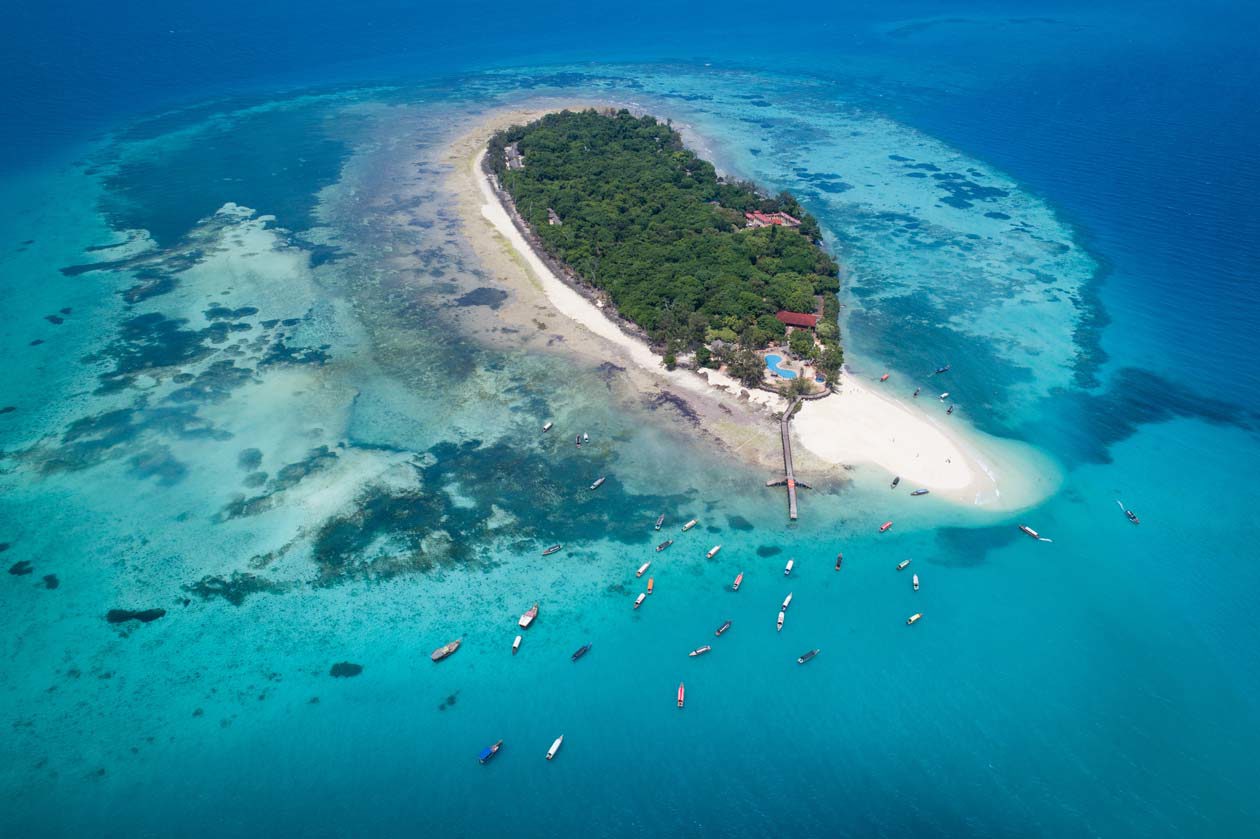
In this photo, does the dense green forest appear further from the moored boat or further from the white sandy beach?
the moored boat

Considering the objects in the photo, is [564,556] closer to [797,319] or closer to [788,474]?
[788,474]

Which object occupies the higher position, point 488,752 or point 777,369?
point 777,369

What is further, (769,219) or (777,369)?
(769,219)

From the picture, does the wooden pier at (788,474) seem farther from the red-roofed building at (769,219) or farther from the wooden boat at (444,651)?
the red-roofed building at (769,219)

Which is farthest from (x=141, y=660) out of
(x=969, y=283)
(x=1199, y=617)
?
(x=969, y=283)

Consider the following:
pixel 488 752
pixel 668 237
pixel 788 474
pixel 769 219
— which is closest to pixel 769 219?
pixel 769 219

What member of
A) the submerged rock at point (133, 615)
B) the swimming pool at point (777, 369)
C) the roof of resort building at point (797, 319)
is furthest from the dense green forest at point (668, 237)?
the submerged rock at point (133, 615)

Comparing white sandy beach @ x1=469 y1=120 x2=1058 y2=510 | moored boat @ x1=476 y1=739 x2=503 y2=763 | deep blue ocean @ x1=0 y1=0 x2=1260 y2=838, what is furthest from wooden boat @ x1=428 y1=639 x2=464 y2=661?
white sandy beach @ x1=469 y1=120 x2=1058 y2=510

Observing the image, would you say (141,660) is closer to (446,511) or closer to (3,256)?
(446,511)
